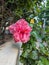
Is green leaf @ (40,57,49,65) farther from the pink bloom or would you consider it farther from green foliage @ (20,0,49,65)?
the pink bloom

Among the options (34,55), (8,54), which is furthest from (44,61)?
(8,54)

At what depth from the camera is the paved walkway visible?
0.78 m

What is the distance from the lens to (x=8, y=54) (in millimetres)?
822

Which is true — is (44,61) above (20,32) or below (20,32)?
below

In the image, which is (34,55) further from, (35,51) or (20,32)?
(20,32)

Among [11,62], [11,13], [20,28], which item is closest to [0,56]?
[11,62]

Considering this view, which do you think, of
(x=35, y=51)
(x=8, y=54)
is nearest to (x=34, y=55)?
(x=35, y=51)

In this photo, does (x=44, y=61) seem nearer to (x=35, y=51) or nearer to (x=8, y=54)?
(x=35, y=51)

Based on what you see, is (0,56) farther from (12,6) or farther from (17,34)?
(12,6)

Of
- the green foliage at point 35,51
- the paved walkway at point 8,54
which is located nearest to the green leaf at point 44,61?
the green foliage at point 35,51

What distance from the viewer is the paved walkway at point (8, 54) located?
777 mm

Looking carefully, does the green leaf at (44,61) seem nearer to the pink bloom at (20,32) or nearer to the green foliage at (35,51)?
the green foliage at (35,51)

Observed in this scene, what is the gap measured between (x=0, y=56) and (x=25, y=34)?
15cm

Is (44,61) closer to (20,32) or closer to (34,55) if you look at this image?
(34,55)
